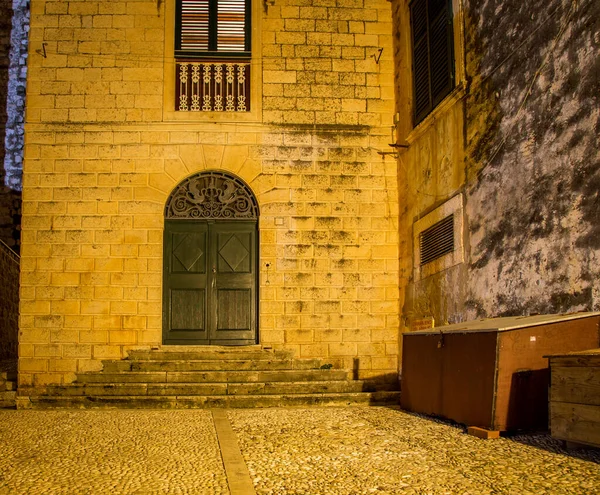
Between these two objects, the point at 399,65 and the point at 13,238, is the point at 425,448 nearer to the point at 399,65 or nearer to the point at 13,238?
the point at 399,65

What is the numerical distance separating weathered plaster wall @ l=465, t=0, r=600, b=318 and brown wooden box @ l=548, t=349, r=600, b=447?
0.91 meters

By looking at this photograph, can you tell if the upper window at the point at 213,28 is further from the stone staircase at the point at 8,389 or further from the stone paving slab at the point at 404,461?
the stone paving slab at the point at 404,461

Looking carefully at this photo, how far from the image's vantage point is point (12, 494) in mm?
3910

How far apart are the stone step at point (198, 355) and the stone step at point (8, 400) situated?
5.16 feet

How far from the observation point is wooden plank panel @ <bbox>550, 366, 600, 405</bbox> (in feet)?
14.2

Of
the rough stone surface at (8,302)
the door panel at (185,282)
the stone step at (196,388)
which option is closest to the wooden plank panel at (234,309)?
the door panel at (185,282)

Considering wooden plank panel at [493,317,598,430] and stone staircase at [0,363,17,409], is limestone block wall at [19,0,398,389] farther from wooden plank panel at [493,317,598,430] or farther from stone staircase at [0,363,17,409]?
wooden plank panel at [493,317,598,430]

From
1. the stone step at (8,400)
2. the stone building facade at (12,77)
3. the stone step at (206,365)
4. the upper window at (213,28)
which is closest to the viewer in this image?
the stone step at (8,400)

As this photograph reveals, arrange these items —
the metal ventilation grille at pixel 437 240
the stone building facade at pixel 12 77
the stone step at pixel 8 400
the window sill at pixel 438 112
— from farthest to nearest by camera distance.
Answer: the stone building facade at pixel 12 77
the stone step at pixel 8 400
the metal ventilation grille at pixel 437 240
the window sill at pixel 438 112

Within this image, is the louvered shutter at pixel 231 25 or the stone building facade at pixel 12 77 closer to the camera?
the louvered shutter at pixel 231 25

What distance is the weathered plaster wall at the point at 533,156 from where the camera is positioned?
214 inches

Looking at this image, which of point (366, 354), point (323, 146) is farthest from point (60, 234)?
point (366, 354)

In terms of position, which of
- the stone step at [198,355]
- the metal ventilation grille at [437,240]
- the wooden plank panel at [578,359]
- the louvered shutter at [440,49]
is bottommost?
the stone step at [198,355]

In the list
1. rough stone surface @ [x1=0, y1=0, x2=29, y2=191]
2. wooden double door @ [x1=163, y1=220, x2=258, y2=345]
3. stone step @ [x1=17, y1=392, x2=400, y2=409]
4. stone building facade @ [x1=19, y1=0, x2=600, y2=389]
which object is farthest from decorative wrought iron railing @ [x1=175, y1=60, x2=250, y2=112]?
rough stone surface @ [x1=0, y1=0, x2=29, y2=191]
